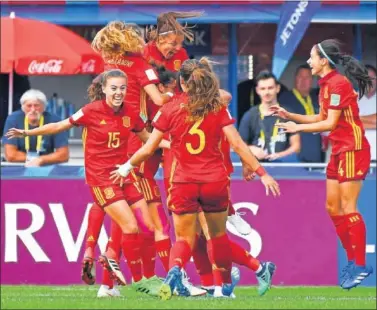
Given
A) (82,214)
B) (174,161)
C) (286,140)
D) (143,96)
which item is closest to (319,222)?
(286,140)

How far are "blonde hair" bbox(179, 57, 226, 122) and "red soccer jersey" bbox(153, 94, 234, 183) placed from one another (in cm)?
5

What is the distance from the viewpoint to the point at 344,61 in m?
16.6

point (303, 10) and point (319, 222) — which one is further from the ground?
point (303, 10)

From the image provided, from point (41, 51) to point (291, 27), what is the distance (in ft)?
9.80

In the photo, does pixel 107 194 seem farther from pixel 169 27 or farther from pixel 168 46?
pixel 169 27

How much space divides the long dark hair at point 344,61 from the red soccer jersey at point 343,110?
0.15m

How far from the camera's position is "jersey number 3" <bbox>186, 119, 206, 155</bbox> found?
14414 millimetres

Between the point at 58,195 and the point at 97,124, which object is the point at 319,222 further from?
the point at 97,124

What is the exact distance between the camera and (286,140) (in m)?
20.1

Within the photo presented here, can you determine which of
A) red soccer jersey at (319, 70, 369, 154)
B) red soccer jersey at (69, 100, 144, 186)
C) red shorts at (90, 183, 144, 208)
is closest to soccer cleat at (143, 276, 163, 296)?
red shorts at (90, 183, 144, 208)

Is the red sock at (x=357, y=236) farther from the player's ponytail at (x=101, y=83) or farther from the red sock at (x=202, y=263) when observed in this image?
the player's ponytail at (x=101, y=83)

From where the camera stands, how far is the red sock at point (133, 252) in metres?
15.4

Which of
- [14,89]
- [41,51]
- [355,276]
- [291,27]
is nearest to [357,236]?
[355,276]

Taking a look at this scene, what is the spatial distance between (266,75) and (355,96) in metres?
3.64
